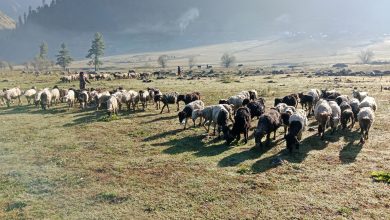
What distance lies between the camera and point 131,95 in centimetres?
3575

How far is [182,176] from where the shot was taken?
18.3 m

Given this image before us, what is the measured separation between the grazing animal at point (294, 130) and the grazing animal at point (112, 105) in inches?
640

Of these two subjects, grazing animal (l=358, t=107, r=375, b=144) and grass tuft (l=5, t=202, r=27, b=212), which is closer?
grass tuft (l=5, t=202, r=27, b=212)

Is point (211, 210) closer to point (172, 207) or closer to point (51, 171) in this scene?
point (172, 207)

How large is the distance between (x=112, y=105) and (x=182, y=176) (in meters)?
16.8

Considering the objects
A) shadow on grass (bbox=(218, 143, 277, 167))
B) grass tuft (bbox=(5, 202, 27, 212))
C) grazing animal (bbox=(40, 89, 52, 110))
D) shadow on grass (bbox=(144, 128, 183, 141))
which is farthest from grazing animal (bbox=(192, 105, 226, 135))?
grazing animal (bbox=(40, 89, 52, 110))

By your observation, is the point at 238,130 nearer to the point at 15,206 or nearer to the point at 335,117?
the point at 335,117

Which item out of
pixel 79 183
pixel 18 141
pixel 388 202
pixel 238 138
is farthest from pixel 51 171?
pixel 388 202

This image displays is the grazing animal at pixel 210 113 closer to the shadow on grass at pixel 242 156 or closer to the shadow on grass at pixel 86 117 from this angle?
the shadow on grass at pixel 242 156

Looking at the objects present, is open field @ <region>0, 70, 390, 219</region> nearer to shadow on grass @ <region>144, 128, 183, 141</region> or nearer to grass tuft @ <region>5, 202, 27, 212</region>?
grass tuft @ <region>5, 202, 27, 212</region>

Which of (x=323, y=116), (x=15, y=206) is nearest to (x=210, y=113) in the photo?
(x=323, y=116)

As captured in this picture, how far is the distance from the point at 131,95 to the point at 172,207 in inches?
852

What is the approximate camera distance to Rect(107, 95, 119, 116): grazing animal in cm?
3253

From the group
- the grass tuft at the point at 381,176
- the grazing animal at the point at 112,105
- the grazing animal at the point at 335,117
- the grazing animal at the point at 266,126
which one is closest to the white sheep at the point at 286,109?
the grazing animal at the point at 266,126
